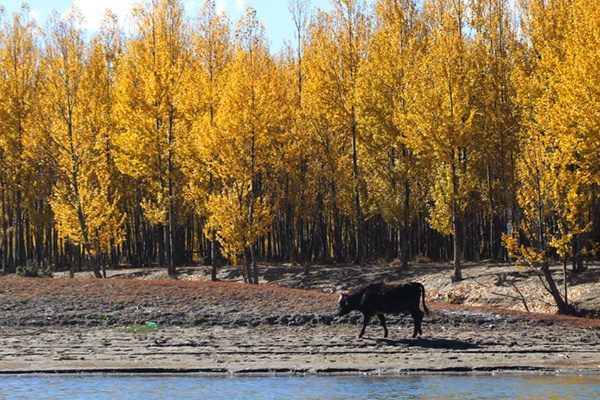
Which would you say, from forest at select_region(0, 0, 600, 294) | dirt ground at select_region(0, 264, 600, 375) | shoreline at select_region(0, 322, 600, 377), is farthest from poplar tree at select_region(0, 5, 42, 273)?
shoreline at select_region(0, 322, 600, 377)

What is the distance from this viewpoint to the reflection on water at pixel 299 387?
46.5ft

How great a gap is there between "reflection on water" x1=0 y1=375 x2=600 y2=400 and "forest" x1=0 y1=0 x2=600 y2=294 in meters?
9.88

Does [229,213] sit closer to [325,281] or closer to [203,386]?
[325,281]

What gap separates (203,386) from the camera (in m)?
15.0

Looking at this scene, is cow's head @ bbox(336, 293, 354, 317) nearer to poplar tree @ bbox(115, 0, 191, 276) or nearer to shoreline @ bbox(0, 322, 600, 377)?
shoreline @ bbox(0, 322, 600, 377)

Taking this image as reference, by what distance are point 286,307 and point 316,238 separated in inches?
1109

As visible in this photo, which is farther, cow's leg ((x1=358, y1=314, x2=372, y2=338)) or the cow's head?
the cow's head

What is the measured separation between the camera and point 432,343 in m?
18.3

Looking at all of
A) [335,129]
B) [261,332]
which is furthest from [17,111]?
[261,332]

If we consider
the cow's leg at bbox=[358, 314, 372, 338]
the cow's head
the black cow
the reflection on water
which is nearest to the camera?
the reflection on water

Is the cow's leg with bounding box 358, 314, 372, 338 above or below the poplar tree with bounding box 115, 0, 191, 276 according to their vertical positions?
below

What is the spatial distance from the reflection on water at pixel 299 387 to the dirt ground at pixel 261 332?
1.31 ft

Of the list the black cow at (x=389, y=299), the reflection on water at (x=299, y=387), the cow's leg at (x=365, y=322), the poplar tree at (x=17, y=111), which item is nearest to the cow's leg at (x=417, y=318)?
the black cow at (x=389, y=299)

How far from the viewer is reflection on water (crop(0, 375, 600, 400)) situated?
1418cm
